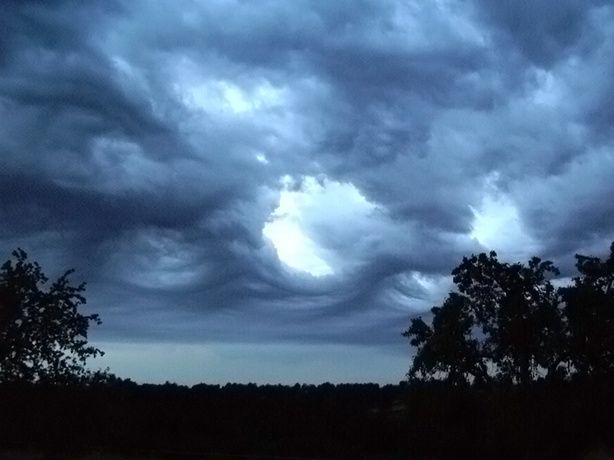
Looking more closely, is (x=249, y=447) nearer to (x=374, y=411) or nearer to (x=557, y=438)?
(x=374, y=411)

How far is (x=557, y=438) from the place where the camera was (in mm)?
23859

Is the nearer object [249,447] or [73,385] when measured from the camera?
[249,447]

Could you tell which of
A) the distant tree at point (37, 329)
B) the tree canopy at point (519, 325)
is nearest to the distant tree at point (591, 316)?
the tree canopy at point (519, 325)

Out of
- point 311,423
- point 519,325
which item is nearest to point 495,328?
point 519,325

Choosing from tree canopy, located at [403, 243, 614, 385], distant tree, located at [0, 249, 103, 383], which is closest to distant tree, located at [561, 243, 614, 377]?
tree canopy, located at [403, 243, 614, 385]

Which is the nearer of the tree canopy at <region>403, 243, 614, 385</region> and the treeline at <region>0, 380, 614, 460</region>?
the treeline at <region>0, 380, 614, 460</region>

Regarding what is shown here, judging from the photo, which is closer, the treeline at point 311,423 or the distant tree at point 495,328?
the treeline at point 311,423

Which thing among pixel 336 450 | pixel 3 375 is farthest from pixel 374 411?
pixel 3 375

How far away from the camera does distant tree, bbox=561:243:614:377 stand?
39.5m

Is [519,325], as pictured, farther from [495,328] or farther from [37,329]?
[37,329]

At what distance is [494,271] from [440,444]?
2152 centimetres

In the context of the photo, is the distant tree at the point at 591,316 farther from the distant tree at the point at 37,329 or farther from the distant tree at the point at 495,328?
the distant tree at the point at 37,329

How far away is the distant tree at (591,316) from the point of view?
3953cm

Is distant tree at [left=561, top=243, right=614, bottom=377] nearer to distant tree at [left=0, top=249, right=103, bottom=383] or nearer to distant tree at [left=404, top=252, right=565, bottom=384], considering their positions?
distant tree at [left=404, top=252, right=565, bottom=384]
